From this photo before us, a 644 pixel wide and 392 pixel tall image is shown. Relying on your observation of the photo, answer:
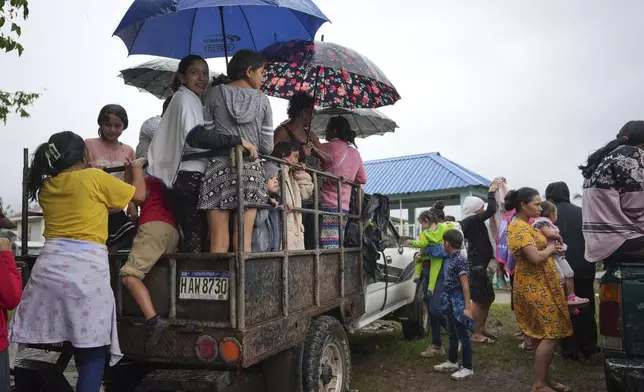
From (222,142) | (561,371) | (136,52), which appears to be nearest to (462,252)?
(561,371)

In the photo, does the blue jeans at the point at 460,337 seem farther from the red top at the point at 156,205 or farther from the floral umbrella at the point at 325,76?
the red top at the point at 156,205

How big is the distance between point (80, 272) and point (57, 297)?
7.0 inches

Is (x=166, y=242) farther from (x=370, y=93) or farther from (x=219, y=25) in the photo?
(x=370, y=93)

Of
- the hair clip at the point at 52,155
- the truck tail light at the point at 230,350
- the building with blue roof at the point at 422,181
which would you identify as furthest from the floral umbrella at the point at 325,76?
the building with blue roof at the point at 422,181

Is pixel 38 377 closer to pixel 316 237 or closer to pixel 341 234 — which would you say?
pixel 316 237

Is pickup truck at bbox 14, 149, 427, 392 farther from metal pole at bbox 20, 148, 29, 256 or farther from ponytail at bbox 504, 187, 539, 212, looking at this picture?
ponytail at bbox 504, 187, 539, 212

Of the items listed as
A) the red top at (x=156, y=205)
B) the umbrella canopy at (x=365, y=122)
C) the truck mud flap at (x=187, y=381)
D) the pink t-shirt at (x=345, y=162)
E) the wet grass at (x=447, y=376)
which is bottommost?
the wet grass at (x=447, y=376)

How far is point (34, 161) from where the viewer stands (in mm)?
3102

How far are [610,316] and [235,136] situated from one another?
9.26 ft

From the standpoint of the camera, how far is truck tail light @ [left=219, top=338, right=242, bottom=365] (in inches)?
114

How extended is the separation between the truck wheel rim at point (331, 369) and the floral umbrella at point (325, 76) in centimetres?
236

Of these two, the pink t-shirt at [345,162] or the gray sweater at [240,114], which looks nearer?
the gray sweater at [240,114]

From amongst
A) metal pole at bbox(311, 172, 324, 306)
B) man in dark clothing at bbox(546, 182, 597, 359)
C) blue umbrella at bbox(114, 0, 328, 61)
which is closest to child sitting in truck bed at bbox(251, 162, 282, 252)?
metal pole at bbox(311, 172, 324, 306)

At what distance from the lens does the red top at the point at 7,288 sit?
8.98 ft
